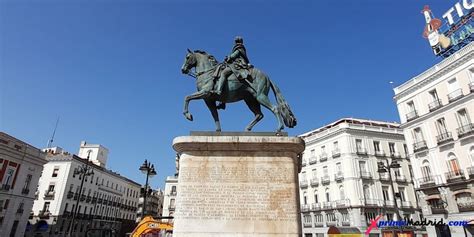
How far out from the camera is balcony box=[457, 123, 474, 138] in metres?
29.4

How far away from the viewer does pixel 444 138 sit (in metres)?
32.3

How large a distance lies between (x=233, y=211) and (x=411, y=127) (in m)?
37.9

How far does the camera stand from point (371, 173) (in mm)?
45406

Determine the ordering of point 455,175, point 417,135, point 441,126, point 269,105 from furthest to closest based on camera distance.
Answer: point 417,135
point 441,126
point 455,175
point 269,105

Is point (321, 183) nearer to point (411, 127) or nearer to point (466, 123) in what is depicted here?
point (411, 127)

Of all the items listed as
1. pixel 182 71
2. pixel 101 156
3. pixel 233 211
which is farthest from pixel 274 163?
pixel 101 156

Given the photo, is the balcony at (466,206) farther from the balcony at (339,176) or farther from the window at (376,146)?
the window at (376,146)

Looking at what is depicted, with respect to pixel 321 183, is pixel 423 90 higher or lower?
higher

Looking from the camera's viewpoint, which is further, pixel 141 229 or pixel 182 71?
pixel 141 229

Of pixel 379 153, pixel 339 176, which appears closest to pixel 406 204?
pixel 379 153

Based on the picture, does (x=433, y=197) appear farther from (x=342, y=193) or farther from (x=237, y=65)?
(x=237, y=65)

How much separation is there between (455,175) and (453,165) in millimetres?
1310

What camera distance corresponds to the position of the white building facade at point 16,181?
34.8m

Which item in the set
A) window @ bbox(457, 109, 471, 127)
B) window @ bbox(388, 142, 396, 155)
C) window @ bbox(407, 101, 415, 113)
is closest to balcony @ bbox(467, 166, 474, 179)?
window @ bbox(457, 109, 471, 127)
